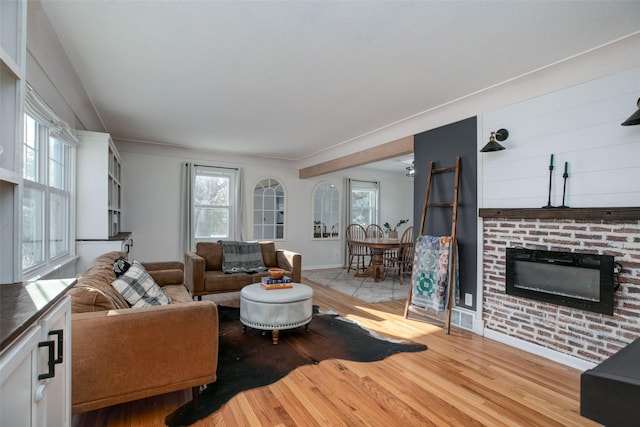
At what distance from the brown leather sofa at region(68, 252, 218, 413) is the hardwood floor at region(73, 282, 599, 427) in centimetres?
25

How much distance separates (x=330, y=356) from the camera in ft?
8.75

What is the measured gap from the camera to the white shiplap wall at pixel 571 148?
7.64 feet

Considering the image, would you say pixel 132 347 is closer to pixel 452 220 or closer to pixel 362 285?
pixel 452 220

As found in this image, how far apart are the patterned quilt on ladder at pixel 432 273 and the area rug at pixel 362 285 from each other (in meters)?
0.99

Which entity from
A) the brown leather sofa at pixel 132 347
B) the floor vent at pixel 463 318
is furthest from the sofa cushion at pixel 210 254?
the floor vent at pixel 463 318

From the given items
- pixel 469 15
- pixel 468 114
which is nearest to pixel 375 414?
pixel 469 15

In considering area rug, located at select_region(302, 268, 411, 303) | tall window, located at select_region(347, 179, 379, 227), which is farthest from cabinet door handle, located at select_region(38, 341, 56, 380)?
tall window, located at select_region(347, 179, 379, 227)

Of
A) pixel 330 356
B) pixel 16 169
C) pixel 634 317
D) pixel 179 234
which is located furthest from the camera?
pixel 179 234

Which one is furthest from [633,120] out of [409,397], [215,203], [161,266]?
[215,203]

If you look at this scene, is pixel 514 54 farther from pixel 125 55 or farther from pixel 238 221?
pixel 238 221

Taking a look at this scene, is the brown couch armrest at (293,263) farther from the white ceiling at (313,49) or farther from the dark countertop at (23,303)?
the dark countertop at (23,303)

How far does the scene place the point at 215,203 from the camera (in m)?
6.30

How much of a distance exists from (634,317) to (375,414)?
2.03 m

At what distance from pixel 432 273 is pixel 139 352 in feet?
9.54
